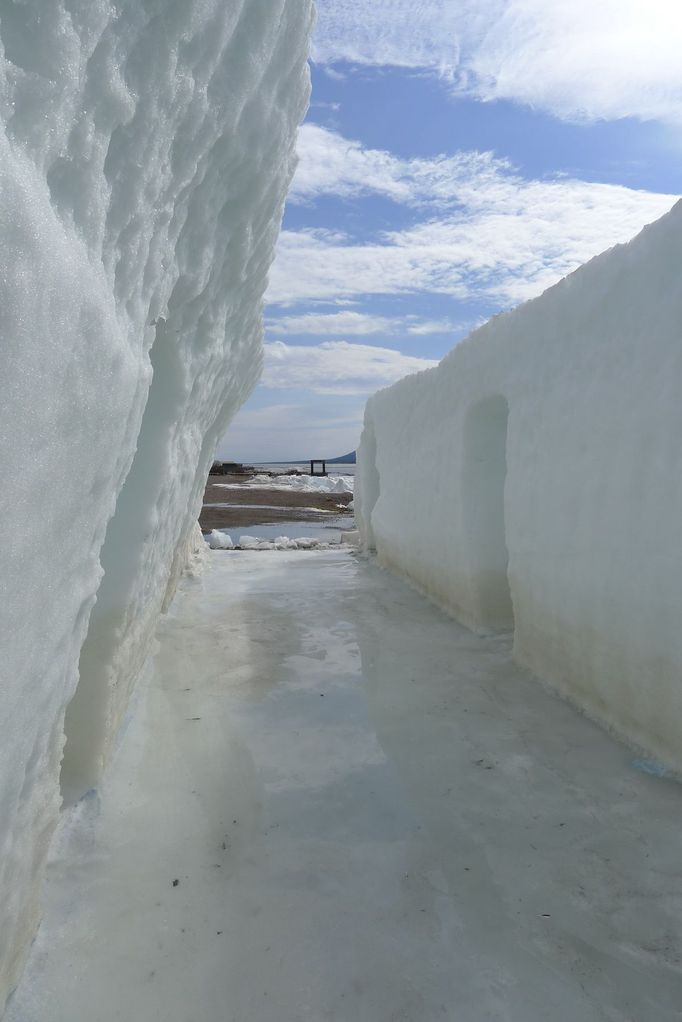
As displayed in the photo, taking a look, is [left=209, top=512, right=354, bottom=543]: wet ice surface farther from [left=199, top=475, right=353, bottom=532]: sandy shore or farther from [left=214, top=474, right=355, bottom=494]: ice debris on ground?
[left=214, top=474, right=355, bottom=494]: ice debris on ground

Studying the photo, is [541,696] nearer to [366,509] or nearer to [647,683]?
[647,683]

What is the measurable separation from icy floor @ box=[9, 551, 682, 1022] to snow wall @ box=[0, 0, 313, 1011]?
332mm

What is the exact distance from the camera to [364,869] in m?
2.48

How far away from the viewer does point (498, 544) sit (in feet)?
19.8

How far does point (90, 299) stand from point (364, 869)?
2174mm

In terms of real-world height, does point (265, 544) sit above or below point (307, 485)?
below

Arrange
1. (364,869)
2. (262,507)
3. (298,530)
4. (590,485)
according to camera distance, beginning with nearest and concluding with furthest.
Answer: (364,869), (590,485), (298,530), (262,507)

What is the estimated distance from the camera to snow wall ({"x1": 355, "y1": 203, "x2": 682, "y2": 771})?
10.6 feet

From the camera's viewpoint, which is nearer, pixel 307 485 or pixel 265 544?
pixel 265 544

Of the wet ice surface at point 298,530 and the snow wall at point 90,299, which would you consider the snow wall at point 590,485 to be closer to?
the snow wall at point 90,299

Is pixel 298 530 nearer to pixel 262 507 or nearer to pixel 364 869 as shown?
pixel 262 507

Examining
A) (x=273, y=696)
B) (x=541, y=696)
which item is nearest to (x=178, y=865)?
(x=273, y=696)

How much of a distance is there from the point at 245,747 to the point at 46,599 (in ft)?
7.55

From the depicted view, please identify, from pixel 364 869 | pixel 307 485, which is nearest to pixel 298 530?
pixel 364 869
